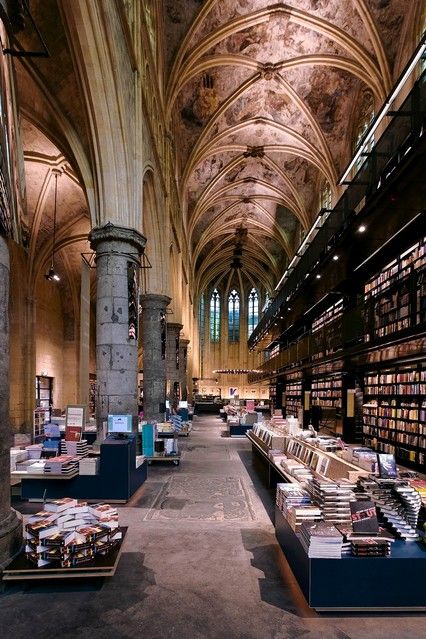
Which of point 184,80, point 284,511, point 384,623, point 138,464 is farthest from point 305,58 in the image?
point 384,623

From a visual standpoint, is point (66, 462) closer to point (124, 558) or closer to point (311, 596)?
point (124, 558)

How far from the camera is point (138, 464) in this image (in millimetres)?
8266

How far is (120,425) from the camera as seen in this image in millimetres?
7930

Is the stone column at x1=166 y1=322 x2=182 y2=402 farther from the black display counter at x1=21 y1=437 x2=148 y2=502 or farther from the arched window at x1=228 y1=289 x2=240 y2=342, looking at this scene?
the arched window at x1=228 y1=289 x2=240 y2=342

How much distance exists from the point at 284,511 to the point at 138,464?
3.97m

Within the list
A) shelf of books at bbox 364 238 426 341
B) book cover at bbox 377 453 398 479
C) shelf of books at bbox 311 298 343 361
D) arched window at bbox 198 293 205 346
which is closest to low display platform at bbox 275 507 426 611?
book cover at bbox 377 453 398 479

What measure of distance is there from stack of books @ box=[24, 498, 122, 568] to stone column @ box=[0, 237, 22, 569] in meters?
0.16

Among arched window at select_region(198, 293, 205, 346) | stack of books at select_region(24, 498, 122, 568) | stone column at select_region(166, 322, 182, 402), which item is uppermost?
arched window at select_region(198, 293, 205, 346)

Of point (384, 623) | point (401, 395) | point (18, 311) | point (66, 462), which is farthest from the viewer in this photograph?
point (18, 311)

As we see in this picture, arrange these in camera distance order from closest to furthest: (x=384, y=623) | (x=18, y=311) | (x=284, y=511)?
(x=384, y=623)
(x=284, y=511)
(x=18, y=311)

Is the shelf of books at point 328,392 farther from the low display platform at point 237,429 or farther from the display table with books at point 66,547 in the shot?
the display table with books at point 66,547

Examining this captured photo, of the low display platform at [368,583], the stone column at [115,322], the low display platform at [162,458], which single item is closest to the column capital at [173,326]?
the low display platform at [162,458]

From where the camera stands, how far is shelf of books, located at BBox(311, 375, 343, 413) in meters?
15.9

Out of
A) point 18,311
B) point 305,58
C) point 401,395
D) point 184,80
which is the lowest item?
point 401,395
